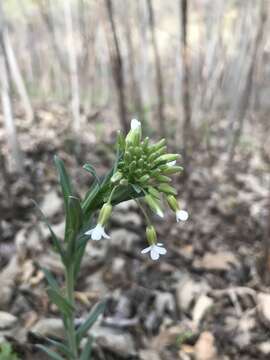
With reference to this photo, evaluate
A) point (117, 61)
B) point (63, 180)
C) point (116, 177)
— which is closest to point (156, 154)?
point (116, 177)

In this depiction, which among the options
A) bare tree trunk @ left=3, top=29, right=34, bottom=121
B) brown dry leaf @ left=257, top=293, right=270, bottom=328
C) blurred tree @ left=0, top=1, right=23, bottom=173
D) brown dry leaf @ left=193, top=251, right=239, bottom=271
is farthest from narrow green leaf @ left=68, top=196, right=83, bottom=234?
bare tree trunk @ left=3, top=29, right=34, bottom=121

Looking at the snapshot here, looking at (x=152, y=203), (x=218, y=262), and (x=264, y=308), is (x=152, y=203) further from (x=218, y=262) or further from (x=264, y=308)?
(x=218, y=262)

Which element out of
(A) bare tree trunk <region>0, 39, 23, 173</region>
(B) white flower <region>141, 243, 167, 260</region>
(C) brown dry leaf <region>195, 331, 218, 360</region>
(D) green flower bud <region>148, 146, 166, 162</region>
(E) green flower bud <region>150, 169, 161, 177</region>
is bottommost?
(C) brown dry leaf <region>195, 331, 218, 360</region>

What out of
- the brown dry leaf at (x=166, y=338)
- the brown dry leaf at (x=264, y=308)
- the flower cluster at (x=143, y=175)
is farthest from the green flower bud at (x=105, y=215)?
the brown dry leaf at (x=264, y=308)

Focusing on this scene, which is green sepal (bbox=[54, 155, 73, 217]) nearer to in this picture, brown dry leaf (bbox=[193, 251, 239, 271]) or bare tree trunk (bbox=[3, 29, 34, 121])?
brown dry leaf (bbox=[193, 251, 239, 271])

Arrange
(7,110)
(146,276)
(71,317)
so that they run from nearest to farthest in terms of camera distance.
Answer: (71,317), (146,276), (7,110)

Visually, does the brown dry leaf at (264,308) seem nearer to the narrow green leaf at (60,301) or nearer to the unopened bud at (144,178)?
the narrow green leaf at (60,301)

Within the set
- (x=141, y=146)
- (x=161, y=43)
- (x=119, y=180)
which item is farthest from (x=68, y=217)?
(x=161, y=43)
